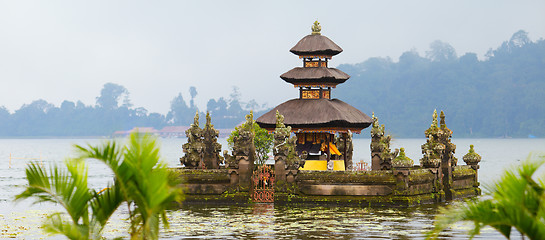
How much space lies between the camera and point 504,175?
13.4 m

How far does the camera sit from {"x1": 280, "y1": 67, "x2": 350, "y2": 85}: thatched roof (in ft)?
141

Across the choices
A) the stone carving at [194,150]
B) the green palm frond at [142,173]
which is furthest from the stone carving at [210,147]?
the green palm frond at [142,173]

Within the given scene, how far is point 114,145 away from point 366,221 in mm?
20308

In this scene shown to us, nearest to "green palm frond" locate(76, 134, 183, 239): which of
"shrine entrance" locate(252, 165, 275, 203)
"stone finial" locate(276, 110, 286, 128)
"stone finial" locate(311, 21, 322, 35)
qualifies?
"shrine entrance" locate(252, 165, 275, 203)

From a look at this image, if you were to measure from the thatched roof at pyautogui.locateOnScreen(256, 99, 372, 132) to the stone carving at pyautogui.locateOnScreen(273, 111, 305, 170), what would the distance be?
317 centimetres

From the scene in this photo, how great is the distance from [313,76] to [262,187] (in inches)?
272

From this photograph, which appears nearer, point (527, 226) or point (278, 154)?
point (527, 226)

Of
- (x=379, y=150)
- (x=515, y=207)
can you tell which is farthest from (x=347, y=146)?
(x=515, y=207)

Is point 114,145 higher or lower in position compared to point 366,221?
higher

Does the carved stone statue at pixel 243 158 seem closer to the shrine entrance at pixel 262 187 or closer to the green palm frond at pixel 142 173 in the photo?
the shrine entrance at pixel 262 187

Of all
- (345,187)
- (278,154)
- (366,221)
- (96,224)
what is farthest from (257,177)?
(96,224)

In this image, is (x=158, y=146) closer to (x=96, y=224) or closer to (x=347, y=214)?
(x=96, y=224)

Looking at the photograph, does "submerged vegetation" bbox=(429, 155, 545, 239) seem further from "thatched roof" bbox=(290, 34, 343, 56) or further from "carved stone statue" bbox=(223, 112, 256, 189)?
"thatched roof" bbox=(290, 34, 343, 56)

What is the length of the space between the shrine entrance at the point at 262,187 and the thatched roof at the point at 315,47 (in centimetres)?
733
